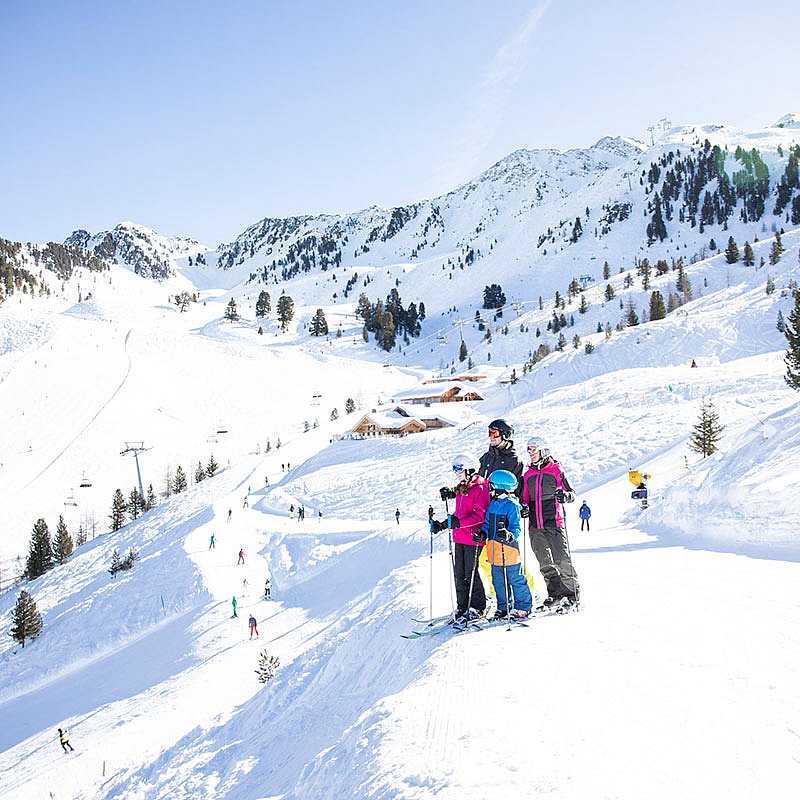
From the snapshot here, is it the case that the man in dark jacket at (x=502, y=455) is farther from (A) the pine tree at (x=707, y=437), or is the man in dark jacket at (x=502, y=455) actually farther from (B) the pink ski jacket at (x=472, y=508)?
(A) the pine tree at (x=707, y=437)

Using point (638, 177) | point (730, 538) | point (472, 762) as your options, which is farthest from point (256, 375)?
point (638, 177)

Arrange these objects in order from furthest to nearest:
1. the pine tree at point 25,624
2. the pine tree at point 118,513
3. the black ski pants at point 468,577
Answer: the pine tree at point 118,513, the pine tree at point 25,624, the black ski pants at point 468,577

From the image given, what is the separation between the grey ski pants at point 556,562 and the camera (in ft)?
24.7

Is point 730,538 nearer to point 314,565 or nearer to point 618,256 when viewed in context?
point 314,565

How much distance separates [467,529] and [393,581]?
6.47 metres

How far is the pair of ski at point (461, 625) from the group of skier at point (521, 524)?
2.9 inches

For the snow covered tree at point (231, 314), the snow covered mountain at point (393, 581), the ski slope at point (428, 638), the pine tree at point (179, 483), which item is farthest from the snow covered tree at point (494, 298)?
the pine tree at point (179, 483)

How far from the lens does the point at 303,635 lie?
1878cm

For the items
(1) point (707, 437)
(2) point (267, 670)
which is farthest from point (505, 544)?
(1) point (707, 437)

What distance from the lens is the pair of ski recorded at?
7066mm

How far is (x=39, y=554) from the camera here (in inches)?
1825

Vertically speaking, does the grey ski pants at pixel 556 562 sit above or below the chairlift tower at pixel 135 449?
above

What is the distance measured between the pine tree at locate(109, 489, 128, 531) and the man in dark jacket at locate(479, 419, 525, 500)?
5230 cm

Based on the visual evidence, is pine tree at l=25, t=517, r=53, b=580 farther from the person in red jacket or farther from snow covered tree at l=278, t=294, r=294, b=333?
snow covered tree at l=278, t=294, r=294, b=333
